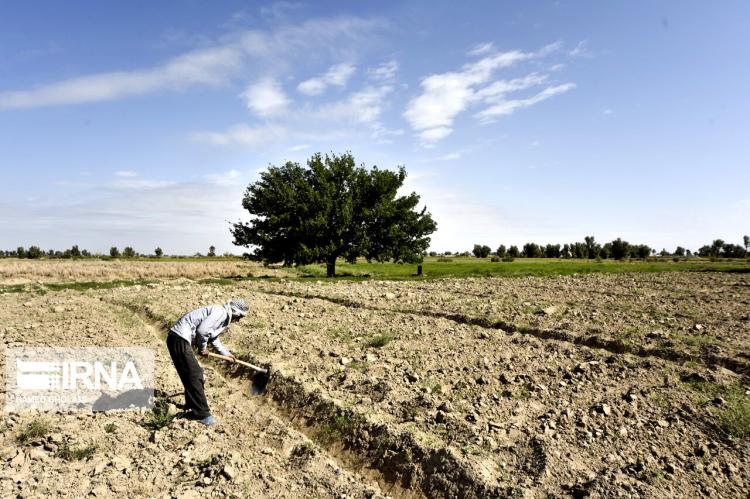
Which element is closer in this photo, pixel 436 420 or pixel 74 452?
pixel 74 452

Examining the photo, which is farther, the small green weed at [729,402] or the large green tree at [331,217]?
the large green tree at [331,217]

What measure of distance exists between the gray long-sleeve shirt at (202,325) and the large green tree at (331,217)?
91.3 ft

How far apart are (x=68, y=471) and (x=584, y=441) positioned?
23.6 ft

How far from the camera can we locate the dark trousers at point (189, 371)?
792 cm

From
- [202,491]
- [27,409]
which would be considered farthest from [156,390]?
[202,491]

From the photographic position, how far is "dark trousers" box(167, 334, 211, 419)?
26.0ft

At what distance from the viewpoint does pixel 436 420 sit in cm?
746

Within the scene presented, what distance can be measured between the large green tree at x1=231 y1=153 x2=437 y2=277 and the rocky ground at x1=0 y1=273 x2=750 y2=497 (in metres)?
23.5

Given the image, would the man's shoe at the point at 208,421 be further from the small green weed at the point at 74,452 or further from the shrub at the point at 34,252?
the shrub at the point at 34,252

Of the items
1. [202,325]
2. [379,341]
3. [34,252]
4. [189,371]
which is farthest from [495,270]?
[34,252]

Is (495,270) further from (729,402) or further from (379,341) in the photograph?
(729,402)

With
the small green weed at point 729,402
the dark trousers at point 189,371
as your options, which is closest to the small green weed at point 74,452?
the dark trousers at point 189,371

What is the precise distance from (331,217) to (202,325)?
30.8 meters

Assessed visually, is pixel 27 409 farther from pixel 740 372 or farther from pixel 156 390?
pixel 740 372
